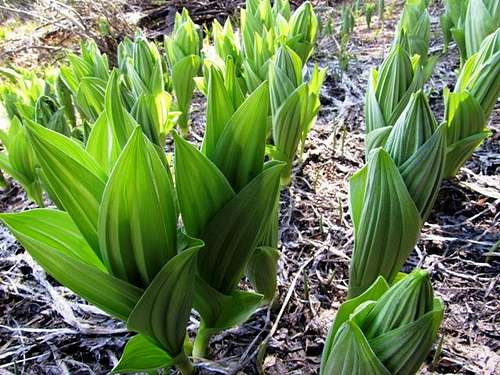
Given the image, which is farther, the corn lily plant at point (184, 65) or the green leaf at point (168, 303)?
the corn lily plant at point (184, 65)

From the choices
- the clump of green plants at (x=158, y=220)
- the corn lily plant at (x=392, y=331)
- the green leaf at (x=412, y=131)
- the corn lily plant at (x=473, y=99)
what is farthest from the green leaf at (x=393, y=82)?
the corn lily plant at (x=392, y=331)

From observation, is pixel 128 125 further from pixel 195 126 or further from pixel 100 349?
pixel 195 126

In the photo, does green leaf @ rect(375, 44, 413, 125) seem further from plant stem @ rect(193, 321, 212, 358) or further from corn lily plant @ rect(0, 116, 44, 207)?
corn lily plant @ rect(0, 116, 44, 207)

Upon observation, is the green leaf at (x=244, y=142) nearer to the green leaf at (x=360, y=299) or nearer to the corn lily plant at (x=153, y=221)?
the corn lily plant at (x=153, y=221)

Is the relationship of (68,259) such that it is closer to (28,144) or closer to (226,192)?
(226,192)

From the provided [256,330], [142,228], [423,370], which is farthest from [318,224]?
[142,228]

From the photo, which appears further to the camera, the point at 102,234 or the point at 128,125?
the point at 128,125
